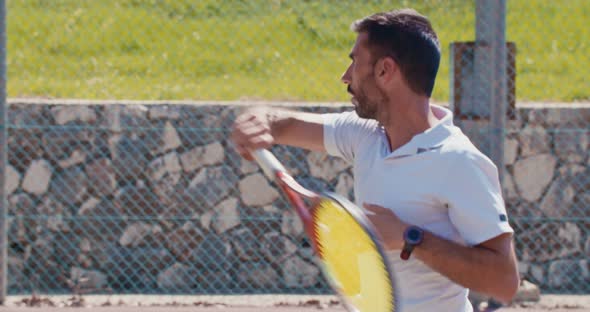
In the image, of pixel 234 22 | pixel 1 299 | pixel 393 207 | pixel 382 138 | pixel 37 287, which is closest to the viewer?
pixel 393 207

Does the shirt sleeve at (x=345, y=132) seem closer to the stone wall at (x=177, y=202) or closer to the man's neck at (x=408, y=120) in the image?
the man's neck at (x=408, y=120)

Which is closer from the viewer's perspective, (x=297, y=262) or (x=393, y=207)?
(x=393, y=207)

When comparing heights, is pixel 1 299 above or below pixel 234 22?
below

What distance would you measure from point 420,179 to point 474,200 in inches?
6.6

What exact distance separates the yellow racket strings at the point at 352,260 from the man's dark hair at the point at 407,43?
0.43 meters

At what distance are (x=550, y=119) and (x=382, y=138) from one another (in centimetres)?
463

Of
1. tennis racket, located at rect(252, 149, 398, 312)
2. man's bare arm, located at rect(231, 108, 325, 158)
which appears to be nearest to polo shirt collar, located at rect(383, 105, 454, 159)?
tennis racket, located at rect(252, 149, 398, 312)

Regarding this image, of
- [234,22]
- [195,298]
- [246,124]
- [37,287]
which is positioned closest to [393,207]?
[246,124]

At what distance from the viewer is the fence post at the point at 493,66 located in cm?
642

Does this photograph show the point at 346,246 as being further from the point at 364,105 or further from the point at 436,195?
the point at 364,105

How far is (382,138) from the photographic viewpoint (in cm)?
285

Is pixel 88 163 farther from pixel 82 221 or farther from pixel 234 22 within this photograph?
pixel 234 22

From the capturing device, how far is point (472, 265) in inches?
96.3

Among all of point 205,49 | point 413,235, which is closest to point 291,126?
point 413,235
